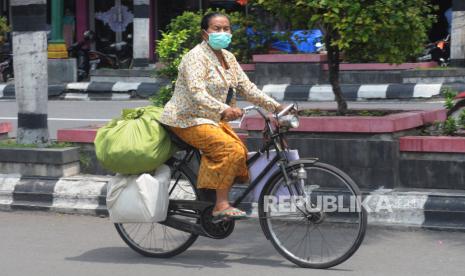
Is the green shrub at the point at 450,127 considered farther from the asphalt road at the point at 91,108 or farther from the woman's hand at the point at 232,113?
the asphalt road at the point at 91,108

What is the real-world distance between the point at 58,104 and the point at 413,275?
11.9m

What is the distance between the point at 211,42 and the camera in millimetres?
5629

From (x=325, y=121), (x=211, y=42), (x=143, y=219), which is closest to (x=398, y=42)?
(x=325, y=121)

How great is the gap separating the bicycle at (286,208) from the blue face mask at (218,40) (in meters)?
0.47

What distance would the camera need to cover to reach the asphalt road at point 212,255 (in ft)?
18.1

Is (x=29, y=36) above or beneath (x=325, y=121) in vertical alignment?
above

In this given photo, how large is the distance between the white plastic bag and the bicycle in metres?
0.15

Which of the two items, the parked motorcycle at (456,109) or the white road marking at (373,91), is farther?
the white road marking at (373,91)

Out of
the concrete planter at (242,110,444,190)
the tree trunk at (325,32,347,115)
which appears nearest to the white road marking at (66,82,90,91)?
the tree trunk at (325,32,347,115)

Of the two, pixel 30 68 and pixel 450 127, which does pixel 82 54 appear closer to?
pixel 30 68

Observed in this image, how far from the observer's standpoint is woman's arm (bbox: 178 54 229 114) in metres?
5.46

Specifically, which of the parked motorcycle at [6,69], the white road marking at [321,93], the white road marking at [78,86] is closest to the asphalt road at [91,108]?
the white road marking at [321,93]

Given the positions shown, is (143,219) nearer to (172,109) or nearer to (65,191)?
(172,109)

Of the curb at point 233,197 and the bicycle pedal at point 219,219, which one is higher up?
the bicycle pedal at point 219,219
